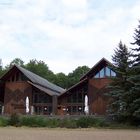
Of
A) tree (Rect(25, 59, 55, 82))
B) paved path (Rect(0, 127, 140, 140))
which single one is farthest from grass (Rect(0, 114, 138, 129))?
tree (Rect(25, 59, 55, 82))

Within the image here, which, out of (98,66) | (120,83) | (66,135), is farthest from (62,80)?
(66,135)

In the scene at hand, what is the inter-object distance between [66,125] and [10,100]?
18.3 meters

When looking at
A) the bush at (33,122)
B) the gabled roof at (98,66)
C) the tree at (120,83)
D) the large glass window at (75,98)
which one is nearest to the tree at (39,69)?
the large glass window at (75,98)

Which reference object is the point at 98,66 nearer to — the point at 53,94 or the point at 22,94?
the point at 53,94

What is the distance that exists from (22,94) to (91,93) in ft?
31.8

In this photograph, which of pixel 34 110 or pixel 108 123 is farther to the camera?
pixel 34 110

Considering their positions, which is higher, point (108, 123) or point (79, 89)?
point (79, 89)

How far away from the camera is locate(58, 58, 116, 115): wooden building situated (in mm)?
48406

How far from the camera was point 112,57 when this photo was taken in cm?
3997

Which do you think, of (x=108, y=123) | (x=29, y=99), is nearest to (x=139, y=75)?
(x=108, y=123)

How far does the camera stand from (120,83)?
38.5m

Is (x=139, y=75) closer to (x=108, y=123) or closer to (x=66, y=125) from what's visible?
(x=108, y=123)

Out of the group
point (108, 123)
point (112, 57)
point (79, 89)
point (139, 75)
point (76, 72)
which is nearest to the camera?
point (139, 75)

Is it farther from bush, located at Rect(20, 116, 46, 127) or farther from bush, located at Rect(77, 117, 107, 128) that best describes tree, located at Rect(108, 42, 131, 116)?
bush, located at Rect(20, 116, 46, 127)
